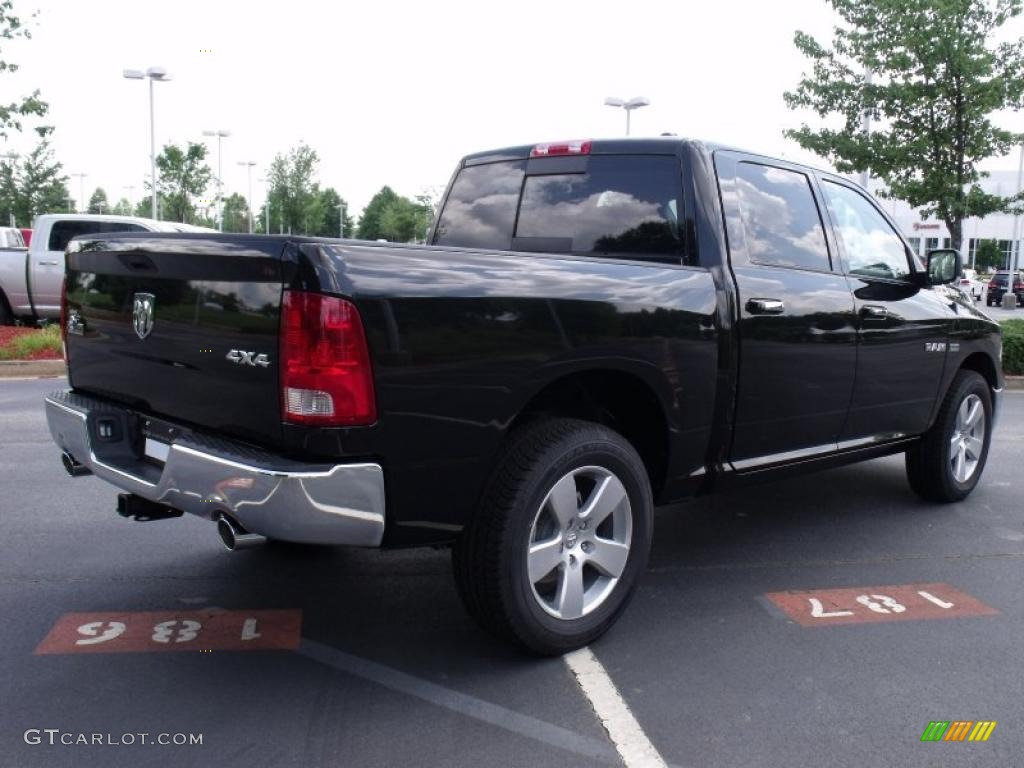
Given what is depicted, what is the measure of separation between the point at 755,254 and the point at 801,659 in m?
1.72

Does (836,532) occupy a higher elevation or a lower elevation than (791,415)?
lower

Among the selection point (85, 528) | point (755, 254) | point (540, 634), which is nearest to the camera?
point (540, 634)

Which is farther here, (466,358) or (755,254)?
(755,254)

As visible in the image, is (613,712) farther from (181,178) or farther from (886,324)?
(181,178)

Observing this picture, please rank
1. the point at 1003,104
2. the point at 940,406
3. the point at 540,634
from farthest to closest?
the point at 1003,104 → the point at 940,406 → the point at 540,634

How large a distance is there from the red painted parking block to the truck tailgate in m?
0.87

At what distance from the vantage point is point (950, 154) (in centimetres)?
1391

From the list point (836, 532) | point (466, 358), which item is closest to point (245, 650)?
point (466, 358)

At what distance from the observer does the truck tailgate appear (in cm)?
293

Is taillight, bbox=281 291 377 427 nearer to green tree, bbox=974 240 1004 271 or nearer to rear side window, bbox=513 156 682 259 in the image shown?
rear side window, bbox=513 156 682 259

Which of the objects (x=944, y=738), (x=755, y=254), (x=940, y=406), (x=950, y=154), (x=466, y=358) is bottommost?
(x=944, y=738)

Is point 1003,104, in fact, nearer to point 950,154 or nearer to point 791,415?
point 950,154

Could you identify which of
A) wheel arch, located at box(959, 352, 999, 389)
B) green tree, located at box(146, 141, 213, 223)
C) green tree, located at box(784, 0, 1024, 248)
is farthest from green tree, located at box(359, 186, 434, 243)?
wheel arch, located at box(959, 352, 999, 389)

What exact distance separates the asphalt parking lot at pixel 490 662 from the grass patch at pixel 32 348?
26.3ft
